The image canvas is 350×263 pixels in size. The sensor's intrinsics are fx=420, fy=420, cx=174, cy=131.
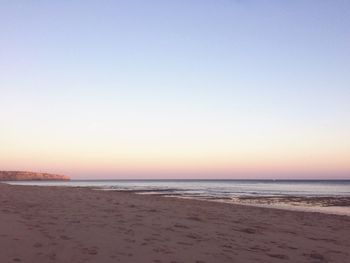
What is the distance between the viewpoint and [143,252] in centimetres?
881

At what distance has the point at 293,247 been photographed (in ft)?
35.4

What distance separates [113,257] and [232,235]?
15.7ft

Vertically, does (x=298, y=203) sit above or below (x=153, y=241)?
below

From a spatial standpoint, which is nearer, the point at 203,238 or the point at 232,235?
the point at 203,238

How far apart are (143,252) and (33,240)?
2.45 metres

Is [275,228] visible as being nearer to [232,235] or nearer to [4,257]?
[232,235]

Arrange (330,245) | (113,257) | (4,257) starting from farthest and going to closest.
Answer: (330,245) → (113,257) → (4,257)

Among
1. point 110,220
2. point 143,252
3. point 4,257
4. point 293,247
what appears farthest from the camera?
point 110,220

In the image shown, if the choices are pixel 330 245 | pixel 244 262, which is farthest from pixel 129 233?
pixel 330 245

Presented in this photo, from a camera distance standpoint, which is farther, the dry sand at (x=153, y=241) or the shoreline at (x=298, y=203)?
the shoreline at (x=298, y=203)

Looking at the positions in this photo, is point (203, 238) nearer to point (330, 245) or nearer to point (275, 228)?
point (330, 245)

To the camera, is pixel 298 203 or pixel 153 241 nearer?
pixel 153 241

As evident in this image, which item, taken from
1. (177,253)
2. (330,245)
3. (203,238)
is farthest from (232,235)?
(177,253)

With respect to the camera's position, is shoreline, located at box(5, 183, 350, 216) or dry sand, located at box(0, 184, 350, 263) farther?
shoreline, located at box(5, 183, 350, 216)
